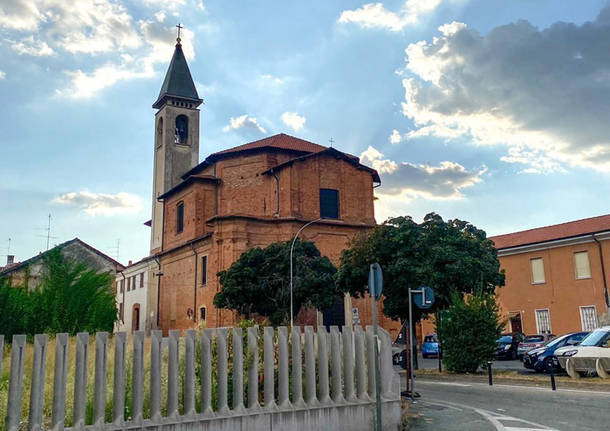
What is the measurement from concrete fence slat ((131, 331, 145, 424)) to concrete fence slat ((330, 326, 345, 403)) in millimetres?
2855

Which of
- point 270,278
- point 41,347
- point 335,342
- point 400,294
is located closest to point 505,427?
point 335,342

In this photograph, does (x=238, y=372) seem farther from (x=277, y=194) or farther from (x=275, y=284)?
(x=277, y=194)

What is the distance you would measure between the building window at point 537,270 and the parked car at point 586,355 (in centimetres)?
2026

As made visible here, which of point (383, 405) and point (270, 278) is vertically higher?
point (270, 278)

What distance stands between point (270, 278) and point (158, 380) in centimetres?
2681

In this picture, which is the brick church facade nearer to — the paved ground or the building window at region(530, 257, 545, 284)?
the building window at region(530, 257, 545, 284)

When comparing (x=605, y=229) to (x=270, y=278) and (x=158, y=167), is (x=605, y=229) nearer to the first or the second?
(x=270, y=278)

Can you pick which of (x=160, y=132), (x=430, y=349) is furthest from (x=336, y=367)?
(x=160, y=132)

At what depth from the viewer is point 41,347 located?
6270mm

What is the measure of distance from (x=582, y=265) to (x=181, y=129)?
37.2 m

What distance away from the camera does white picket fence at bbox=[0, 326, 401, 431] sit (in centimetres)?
631

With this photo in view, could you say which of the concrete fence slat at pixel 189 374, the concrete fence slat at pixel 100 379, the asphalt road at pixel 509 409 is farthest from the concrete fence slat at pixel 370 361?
the concrete fence slat at pixel 100 379

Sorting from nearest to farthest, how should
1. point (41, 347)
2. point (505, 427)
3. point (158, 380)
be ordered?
point (41, 347) → point (158, 380) → point (505, 427)

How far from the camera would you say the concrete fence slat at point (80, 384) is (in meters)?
6.30
